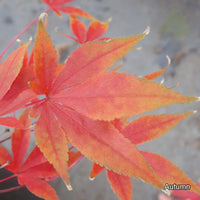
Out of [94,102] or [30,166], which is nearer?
[94,102]

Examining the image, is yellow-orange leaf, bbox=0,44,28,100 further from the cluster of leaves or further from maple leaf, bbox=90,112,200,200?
maple leaf, bbox=90,112,200,200

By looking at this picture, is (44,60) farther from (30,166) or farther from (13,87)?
(30,166)

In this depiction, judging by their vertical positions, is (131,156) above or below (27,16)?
below

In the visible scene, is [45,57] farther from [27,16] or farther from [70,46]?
[27,16]

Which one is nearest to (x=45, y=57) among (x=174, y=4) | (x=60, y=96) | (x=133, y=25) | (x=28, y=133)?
(x=60, y=96)

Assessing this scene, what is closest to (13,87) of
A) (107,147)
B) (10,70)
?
(10,70)

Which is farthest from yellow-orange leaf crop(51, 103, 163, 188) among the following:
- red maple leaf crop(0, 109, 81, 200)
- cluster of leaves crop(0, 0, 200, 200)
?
red maple leaf crop(0, 109, 81, 200)

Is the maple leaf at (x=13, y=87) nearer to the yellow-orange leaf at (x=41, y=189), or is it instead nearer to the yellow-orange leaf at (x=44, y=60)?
the yellow-orange leaf at (x=44, y=60)

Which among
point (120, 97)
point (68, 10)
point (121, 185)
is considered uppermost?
point (68, 10)
